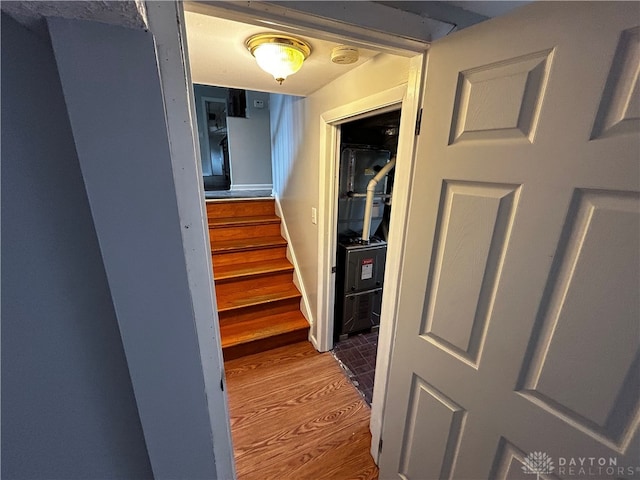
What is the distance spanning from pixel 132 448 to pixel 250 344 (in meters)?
1.56

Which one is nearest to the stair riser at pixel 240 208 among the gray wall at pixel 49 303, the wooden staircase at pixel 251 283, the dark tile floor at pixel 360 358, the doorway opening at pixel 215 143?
the wooden staircase at pixel 251 283

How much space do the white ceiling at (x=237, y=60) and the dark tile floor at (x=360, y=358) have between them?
2.15m

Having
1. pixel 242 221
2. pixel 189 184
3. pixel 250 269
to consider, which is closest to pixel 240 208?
pixel 242 221

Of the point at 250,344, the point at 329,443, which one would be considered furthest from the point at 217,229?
the point at 329,443

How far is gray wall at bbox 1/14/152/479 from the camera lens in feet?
1.34

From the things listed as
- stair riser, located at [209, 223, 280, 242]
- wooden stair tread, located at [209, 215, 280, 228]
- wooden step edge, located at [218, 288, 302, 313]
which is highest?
wooden stair tread, located at [209, 215, 280, 228]

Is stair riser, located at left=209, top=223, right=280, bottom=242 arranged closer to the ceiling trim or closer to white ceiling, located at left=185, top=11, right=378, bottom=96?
white ceiling, located at left=185, top=11, right=378, bottom=96

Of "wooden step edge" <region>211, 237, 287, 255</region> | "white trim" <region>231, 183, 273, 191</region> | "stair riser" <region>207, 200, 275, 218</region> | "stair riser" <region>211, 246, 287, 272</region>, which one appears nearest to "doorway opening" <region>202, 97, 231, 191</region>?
"white trim" <region>231, 183, 273, 191</region>

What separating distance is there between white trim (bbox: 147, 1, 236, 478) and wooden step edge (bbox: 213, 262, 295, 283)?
1543 millimetres

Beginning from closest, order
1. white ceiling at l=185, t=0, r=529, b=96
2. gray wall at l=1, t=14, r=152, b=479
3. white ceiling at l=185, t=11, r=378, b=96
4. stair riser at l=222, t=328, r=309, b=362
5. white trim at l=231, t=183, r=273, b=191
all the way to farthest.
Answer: gray wall at l=1, t=14, r=152, b=479
white ceiling at l=185, t=0, r=529, b=96
white ceiling at l=185, t=11, r=378, b=96
stair riser at l=222, t=328, r=309, b=362
white trim at l=231, t=183, r=273, b=191

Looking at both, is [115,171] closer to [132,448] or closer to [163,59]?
[163,59]

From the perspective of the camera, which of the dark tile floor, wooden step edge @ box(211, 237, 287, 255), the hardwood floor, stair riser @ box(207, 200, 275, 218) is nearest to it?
the hardwood floor

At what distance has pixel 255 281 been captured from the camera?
2.45 m

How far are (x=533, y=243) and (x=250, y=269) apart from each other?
7.20 ft
